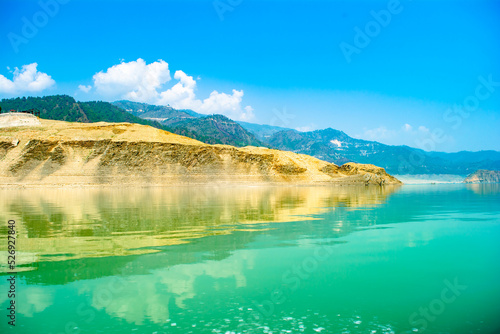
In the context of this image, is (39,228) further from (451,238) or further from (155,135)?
(155,135)

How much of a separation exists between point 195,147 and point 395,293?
9698 centimetres

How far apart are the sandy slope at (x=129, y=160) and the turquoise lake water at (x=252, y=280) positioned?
72.0 metres

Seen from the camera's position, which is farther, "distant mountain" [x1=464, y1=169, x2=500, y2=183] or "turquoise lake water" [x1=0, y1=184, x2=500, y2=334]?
"distant mountain" [x1=464, y1=169, x2=500, y2=183]

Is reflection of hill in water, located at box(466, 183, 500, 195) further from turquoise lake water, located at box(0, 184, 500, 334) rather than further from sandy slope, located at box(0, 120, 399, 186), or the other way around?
turquoise lake water, located at box(0, 184, 500, 334)

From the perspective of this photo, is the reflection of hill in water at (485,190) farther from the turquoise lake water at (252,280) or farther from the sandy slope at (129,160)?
the turquoise lake water at (252,280)

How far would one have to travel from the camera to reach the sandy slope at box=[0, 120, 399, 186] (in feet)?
283

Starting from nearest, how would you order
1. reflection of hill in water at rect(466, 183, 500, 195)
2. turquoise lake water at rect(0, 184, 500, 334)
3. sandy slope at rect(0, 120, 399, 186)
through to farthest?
1. turquoise lake water at rect(0, 184, 500, 334)
2. reflection of hill in water at rect(466, 183, 500, 195)
3. sandy slope at rect(0, 120, 399, 186)

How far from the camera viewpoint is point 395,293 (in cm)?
1074

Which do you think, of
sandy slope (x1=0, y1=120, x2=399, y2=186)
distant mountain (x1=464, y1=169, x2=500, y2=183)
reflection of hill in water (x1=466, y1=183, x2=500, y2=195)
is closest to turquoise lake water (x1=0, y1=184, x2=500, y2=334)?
reflection of hill in water (x1=466, y1=183, x2=500, y2=195)

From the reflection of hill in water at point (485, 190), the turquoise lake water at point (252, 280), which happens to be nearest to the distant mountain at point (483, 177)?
the reflection of hill in water at point (485, 190)

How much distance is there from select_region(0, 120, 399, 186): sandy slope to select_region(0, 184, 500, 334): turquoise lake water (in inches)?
2834

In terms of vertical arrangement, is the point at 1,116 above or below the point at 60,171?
above

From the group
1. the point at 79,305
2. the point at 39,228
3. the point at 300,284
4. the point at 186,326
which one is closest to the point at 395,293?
the point at 300,284

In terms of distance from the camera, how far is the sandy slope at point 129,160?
86.3m
